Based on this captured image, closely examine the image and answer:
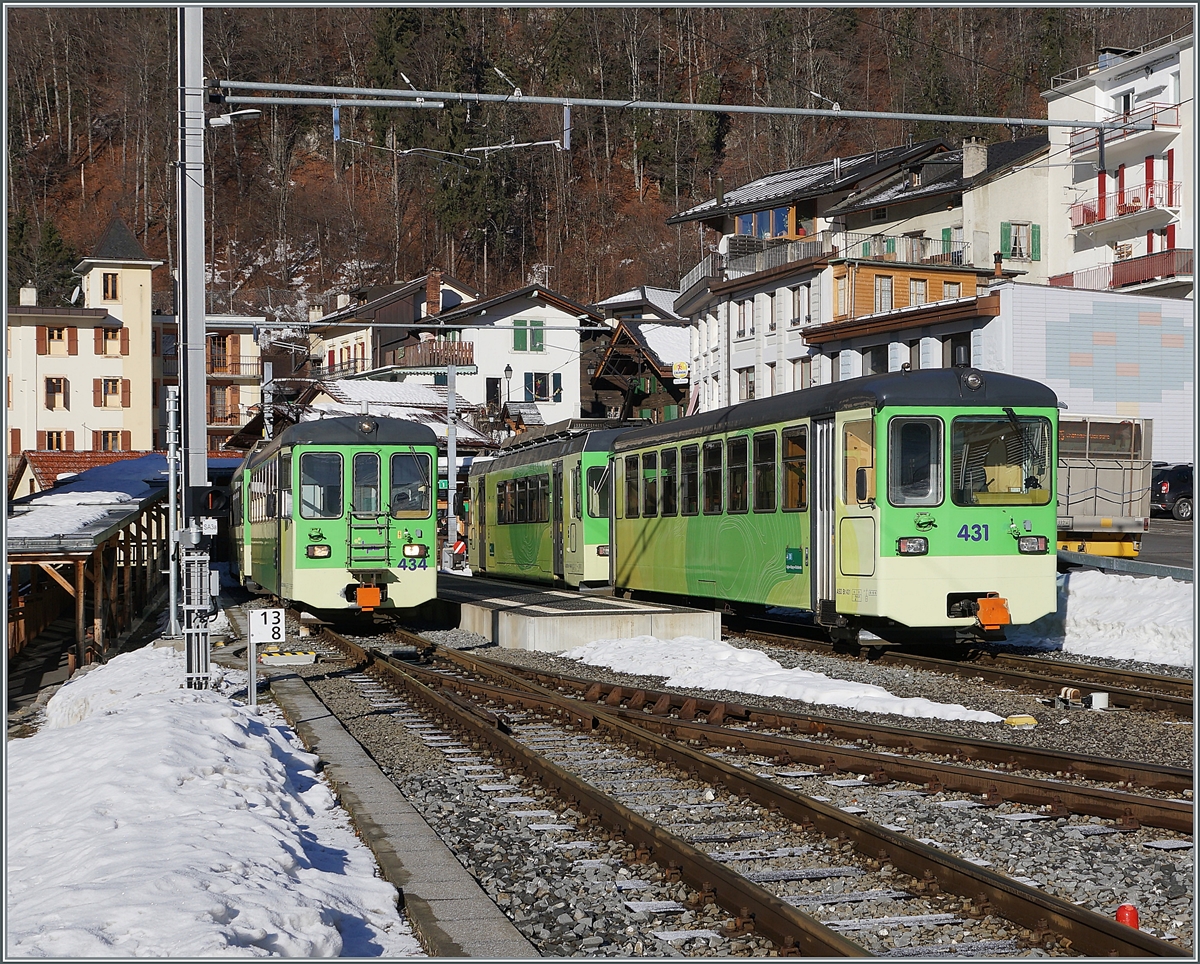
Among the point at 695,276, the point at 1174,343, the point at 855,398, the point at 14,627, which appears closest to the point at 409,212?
the point at 695,276

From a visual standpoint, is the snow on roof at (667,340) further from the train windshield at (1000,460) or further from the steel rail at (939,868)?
the steel rail at (939,868)

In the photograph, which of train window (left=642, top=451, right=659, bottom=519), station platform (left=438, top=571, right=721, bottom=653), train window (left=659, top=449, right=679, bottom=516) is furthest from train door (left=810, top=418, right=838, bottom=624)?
train window (left=642, top=451, right=659, bottom=519)

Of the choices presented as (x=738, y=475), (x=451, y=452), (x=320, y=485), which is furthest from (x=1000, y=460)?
(x=451, y=452)

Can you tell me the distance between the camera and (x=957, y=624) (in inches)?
577

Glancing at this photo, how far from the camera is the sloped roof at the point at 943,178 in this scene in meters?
54.7

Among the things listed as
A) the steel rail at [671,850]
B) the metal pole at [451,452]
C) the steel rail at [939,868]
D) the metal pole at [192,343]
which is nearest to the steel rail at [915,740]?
the steel rail at [671,850]

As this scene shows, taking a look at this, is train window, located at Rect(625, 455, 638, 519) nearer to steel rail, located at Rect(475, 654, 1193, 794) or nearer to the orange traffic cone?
steel rail, located at Rect(475, 654, 1193, 794)

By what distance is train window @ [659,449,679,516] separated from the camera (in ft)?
67.2

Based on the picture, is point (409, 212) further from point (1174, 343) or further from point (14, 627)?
point (14, 627)

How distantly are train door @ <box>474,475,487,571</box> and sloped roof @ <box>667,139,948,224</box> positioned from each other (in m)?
28.9

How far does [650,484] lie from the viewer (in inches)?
855

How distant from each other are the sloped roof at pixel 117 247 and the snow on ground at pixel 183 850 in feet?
217

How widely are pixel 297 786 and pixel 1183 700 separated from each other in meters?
7.14

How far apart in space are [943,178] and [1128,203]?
8.13 m
